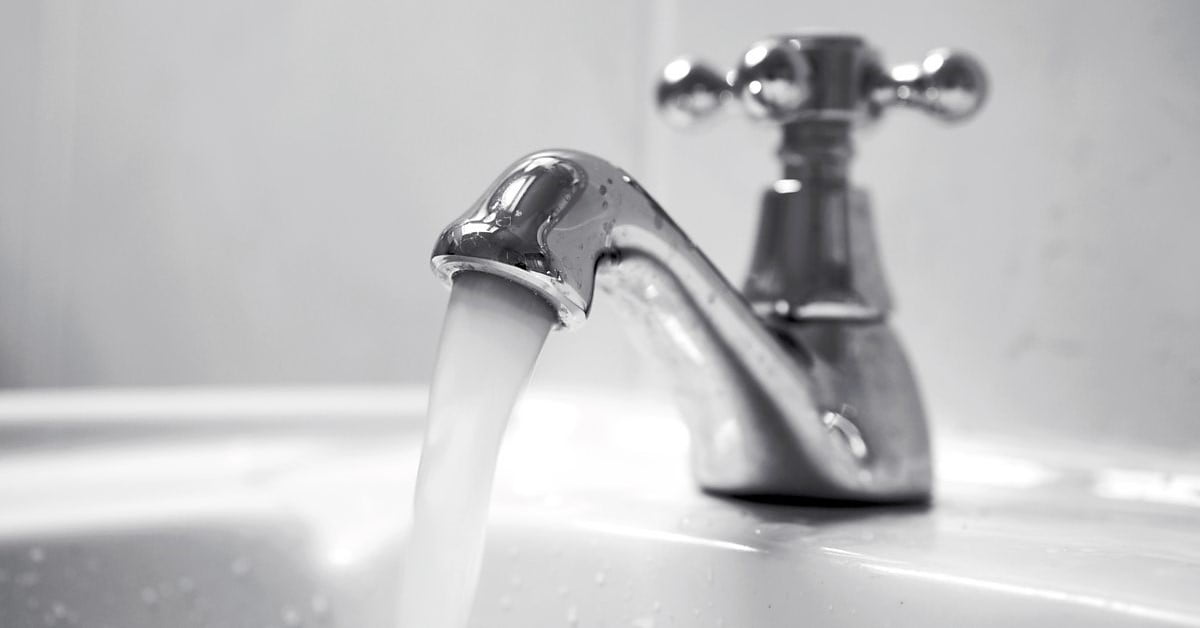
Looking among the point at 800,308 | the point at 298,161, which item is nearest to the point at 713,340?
the point at 800,308

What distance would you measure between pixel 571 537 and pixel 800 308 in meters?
0.11

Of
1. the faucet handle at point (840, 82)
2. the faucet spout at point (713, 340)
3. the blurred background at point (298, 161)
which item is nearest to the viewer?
the faucet spout at point (713, 340)

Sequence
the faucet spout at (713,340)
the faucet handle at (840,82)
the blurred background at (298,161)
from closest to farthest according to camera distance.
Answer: the faucet spout at (713,340)
the faucet handle at (840,82)
the blurred background at (298,161)

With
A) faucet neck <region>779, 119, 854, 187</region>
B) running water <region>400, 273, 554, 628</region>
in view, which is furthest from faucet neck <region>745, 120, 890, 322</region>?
running water <region>400, 273, 554, 628</region>

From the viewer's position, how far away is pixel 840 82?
1.36 ft

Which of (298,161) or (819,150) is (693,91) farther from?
(298,161)

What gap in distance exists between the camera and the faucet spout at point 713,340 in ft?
0.97

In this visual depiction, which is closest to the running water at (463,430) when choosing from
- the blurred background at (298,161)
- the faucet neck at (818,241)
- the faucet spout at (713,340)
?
the faucet spout at (713,340)

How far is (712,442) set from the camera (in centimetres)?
42

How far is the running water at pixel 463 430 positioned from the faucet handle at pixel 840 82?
14 centimetres

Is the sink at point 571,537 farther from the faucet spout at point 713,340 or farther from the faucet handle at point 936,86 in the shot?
the faucet handle at point 936,86

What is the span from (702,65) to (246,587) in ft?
0.81

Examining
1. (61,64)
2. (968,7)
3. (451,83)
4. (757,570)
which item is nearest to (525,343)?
(757,570)

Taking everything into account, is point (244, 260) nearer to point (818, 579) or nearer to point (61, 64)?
point (61, 64)
